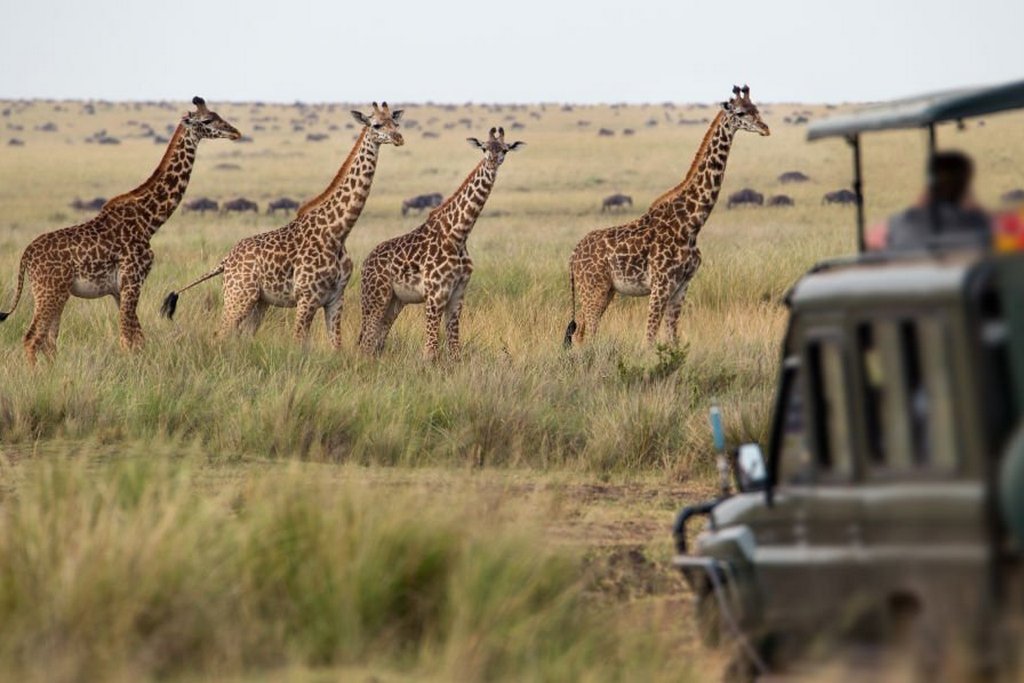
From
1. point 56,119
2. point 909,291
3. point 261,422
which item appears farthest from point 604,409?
point 56,119

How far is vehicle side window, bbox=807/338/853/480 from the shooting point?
5762 millimetres

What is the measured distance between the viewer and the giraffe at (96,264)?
612 inches

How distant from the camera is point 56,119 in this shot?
111062mm

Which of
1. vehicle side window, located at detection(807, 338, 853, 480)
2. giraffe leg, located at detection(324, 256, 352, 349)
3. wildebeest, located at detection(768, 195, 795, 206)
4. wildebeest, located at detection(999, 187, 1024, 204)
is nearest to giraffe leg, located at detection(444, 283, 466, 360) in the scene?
giraffe leg, located at detection(324, 256, 352, 349)

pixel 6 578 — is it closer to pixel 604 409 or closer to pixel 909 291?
pixel 909 291

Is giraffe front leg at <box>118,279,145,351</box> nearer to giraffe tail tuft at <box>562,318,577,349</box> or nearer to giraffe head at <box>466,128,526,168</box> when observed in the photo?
giraffe head at <box>466,128,526,168</box>

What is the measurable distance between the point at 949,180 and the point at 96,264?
10.7m

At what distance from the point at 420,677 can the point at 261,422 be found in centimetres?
676

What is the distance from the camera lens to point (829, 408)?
591 cm

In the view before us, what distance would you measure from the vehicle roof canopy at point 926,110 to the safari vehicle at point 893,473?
0.04 feet

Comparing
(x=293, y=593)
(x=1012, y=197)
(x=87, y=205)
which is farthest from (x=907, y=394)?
(x=87, y=205)

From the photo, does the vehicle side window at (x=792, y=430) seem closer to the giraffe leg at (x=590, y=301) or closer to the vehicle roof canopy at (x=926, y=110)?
the vehicle roof canopy at (x=926, y=110)

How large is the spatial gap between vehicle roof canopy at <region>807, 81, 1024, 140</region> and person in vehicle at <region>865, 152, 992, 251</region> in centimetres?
47

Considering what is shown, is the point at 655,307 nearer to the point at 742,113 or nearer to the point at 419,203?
the point at 742,113
